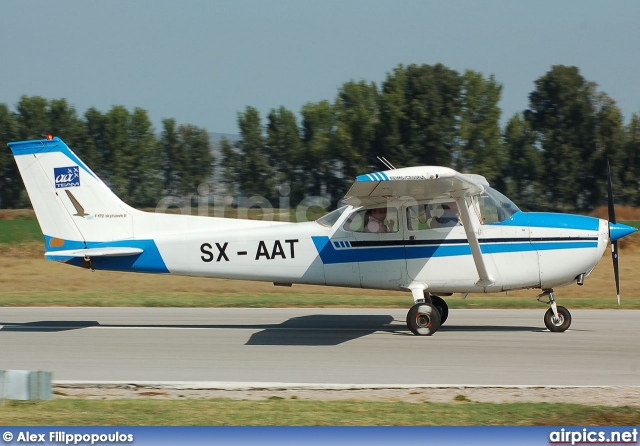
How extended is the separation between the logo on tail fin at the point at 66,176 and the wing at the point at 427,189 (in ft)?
13.5

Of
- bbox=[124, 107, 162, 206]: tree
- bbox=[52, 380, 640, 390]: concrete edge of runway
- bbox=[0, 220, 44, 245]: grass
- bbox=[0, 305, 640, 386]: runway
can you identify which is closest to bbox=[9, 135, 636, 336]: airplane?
bbox=[0, 305, 640, 386]: runway

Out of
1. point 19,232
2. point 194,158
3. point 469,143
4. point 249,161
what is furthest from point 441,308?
point 194,158

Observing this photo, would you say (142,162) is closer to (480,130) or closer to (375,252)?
(480,130)

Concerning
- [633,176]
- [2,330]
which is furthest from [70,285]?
[633,176]

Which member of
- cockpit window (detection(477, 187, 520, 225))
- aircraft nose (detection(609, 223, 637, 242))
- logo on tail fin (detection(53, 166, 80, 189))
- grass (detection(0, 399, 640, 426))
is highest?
logo on tail fin (detection(53, 166, 80, 189))

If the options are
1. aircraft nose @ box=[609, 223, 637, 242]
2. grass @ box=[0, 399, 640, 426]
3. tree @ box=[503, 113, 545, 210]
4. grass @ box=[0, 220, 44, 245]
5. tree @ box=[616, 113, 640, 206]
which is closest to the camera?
Answer: grass @ box=[0, 399, 640, 426]

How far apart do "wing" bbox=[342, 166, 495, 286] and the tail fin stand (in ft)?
12.1

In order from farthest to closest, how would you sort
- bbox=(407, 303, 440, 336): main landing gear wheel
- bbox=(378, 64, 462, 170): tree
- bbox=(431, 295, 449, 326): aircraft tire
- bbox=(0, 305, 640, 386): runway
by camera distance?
bbox=(378, 64, 462, 170): tree, bbox=(431, 295, 449, 326): aircraft tire, bbox=(407, 303, 440, 336): main landing gear wheel, bbox=(0, 305, 640, 386): runway

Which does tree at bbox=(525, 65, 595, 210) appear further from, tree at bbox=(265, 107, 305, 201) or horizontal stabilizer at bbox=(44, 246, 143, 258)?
horizontal stabilizer at bbox=(44, 246, 143, 258)

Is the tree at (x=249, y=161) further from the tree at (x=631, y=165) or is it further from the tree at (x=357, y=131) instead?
the tree at (x=631, y=165)

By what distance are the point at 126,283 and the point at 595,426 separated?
17027mm

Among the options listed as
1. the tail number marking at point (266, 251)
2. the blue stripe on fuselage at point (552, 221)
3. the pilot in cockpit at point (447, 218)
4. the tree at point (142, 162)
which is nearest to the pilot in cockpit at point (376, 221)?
the pilot in cockpit at point (447, 218)

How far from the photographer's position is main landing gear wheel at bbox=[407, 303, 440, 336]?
11305 mm

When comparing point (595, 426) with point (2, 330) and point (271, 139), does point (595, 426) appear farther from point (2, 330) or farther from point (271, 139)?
point (271, 139)
